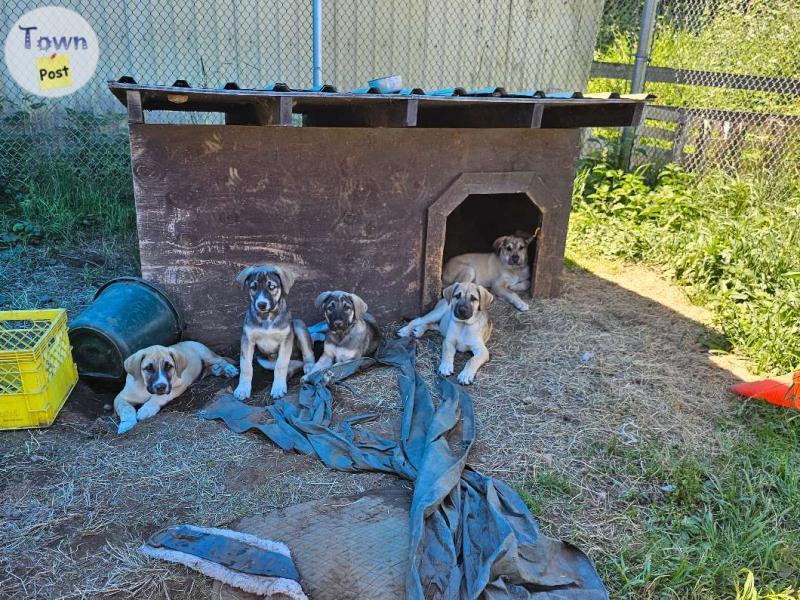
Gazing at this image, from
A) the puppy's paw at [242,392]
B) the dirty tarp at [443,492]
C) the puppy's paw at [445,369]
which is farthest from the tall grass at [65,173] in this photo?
the puppy's paw at [445,369]

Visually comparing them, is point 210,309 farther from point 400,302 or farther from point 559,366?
point 559,366

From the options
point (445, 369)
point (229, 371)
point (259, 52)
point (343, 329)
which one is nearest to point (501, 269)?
point (445, 369)

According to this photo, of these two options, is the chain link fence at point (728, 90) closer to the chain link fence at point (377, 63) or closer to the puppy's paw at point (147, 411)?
the chain link fence at point (377, 63)

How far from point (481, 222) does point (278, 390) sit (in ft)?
14.5

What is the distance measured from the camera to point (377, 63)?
10156 mm

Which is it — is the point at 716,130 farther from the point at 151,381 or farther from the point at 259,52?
the point at 151,381

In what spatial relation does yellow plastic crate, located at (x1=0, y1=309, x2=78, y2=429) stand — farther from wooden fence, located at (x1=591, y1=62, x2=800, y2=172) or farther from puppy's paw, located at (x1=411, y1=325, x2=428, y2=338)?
wooden fence, located at (x1=591, y1=62, x2=800, y2=172)

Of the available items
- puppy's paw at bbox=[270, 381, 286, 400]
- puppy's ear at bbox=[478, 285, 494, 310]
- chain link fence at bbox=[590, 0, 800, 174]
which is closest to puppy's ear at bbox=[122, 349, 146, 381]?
puppy's paw at bbox=[270, 381, 286, 400]

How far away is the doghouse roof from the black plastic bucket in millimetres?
1499

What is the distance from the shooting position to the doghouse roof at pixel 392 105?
15.2 ft

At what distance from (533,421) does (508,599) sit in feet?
6.12

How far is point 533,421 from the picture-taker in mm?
4875

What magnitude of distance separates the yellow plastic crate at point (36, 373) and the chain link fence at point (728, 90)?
7967mm

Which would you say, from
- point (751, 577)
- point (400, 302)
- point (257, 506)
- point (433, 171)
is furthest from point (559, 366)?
point (257, 506)
